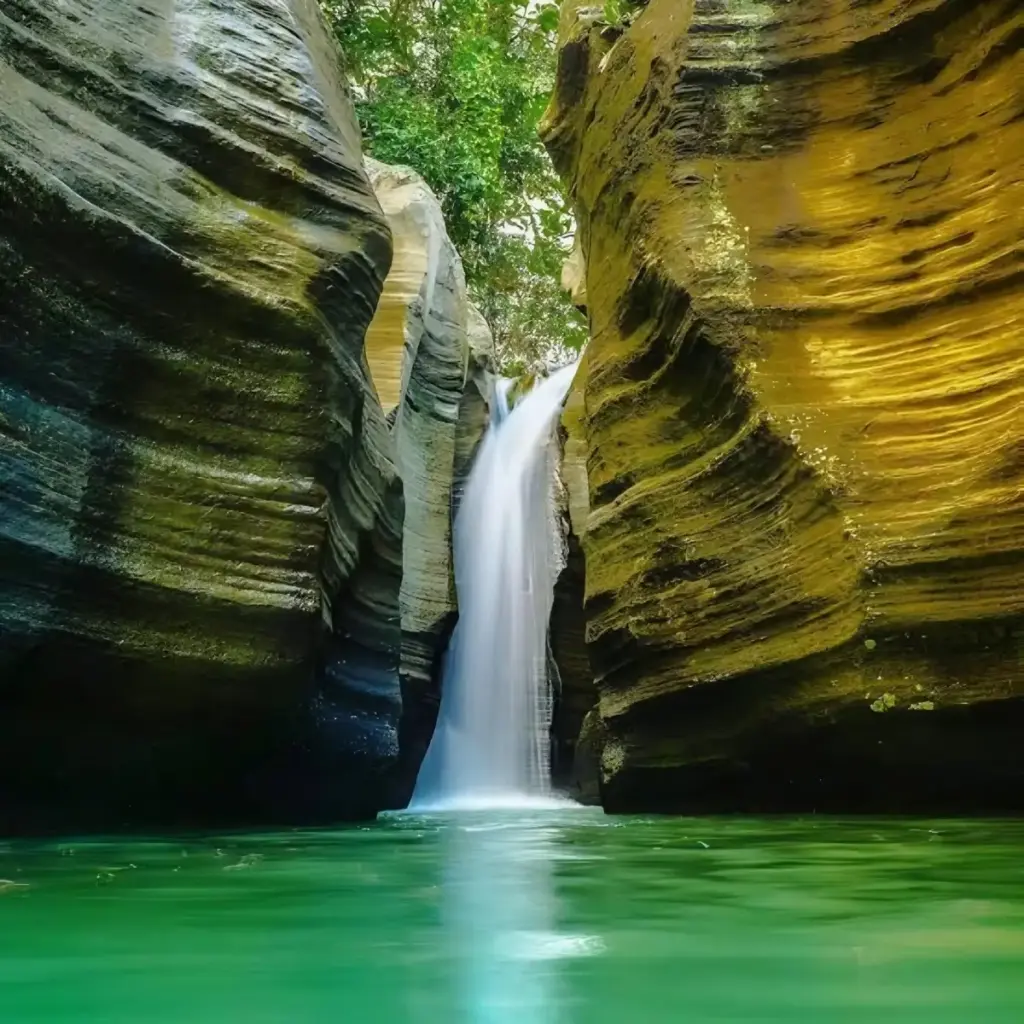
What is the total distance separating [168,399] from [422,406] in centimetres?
743

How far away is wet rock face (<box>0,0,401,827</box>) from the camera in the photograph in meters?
4.99

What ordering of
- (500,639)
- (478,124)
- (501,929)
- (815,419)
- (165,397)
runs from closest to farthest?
(501,929) < (165,397) < (815,419) < (500,639) < (478,124)

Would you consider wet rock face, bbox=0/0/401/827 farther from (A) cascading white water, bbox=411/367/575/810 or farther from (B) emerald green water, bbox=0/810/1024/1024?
(A) cascading white water, bbox=411/367/575/810

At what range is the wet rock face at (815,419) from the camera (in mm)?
5695

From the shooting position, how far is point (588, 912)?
2.52m

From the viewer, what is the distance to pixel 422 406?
12.9m

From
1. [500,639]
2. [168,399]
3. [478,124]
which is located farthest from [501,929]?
[478,124]

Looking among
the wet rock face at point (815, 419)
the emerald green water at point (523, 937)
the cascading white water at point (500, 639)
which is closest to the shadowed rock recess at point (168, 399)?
the emerald green water at point (523, 937)

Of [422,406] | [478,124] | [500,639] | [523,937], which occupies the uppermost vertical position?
[478,124]

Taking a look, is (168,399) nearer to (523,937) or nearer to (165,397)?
(165,397)

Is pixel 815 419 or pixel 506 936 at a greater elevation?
pixel 815 419

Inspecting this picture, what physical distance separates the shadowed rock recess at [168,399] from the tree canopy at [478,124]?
31.5 ft

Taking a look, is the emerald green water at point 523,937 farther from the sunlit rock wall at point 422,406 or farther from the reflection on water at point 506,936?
the sunlit rock wall at point 422,406

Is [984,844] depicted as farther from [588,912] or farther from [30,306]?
[30,306]
